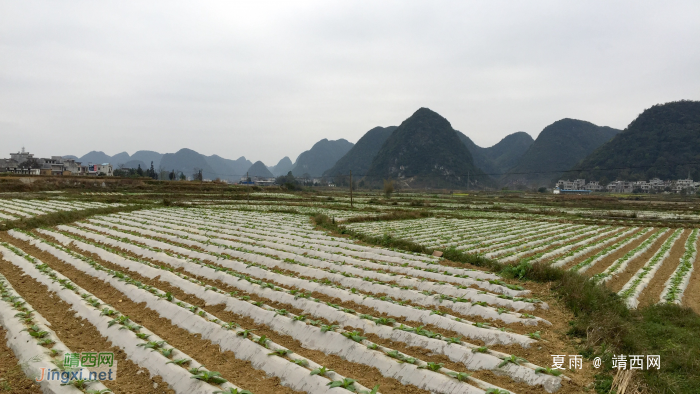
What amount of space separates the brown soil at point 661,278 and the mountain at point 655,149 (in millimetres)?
90777

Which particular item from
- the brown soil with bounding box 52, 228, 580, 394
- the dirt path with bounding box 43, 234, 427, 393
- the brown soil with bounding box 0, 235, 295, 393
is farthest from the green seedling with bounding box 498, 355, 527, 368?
the brown soil with bounding box 0, 235, 295, 393

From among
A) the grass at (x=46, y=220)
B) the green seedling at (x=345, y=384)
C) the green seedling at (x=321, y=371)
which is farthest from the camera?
the grass at (x=46, y=220)

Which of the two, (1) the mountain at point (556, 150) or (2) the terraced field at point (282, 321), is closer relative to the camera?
(2) the terraced field at point (282, 321)

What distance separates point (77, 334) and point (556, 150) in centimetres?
18773

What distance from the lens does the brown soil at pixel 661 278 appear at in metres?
9.71

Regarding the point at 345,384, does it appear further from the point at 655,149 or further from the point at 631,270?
the point at 655,149

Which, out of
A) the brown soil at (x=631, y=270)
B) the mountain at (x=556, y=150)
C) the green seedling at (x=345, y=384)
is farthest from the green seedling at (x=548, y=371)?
the mountain at (x=556, y=150)

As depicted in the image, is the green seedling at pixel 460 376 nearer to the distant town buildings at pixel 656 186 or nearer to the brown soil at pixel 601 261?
the brown soil at pixel 601 261

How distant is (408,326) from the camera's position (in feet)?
22.3

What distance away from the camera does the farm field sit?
193 inches

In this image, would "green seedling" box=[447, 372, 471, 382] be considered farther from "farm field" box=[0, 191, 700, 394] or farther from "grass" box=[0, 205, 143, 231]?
"grass" box=[0, 205, 143, 231]

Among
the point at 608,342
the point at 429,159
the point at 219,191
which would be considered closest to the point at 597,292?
the point at 608,342

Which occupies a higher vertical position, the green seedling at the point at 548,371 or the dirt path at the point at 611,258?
the green seedling at the point at 548,371

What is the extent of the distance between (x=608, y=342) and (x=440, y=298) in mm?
3104
